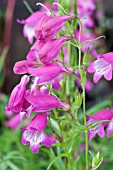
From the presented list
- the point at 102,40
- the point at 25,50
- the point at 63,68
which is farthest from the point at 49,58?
the point at 25,50

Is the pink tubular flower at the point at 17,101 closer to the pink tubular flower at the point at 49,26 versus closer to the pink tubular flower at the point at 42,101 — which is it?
the pink tubular flower at the point at 42,101

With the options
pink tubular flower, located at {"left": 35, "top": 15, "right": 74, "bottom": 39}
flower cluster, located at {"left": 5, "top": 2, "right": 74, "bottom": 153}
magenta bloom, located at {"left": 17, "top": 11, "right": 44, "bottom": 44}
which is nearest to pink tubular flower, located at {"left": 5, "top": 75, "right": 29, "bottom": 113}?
flower cluster, located at {"left": 5, "top": 2, "right": 74, "bottom": 153}

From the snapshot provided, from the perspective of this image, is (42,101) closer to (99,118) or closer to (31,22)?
(99,118)

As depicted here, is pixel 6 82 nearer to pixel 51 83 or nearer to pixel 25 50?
pixel 25 50

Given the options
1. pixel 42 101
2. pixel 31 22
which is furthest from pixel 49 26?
pixel 31 22

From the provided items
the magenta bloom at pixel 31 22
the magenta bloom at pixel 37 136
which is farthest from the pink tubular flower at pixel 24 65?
the magenta bloom at pixel 31 22

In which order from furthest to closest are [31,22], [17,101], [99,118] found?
1. [31,22]
2. [99,118]
3. [17,101]

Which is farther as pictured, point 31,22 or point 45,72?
point 31,22
